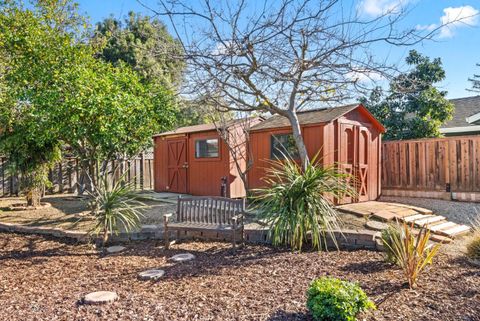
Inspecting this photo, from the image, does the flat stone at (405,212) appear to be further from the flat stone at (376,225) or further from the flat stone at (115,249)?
the flat stone at (115,249)

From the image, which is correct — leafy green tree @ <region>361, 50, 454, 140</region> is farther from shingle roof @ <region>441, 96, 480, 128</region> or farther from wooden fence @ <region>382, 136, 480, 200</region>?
wooden fence @ <region>382, 136, 480, 200</region>

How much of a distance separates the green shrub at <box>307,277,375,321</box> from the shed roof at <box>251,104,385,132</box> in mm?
5413

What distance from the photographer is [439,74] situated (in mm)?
11805

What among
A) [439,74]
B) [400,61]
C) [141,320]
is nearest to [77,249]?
[141,320]

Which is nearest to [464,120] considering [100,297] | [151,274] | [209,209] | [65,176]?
[209,209]

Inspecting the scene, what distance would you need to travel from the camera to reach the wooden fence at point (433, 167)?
8773mm

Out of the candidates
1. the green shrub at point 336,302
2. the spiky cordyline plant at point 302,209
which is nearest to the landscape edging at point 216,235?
the spiky cordyline plant at point 302,209

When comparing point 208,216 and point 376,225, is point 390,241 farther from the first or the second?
point 208,216

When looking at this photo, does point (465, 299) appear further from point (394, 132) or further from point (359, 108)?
point (394, 132)

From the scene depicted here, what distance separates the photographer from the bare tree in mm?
5355

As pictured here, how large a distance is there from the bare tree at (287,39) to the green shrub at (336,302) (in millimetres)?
3740

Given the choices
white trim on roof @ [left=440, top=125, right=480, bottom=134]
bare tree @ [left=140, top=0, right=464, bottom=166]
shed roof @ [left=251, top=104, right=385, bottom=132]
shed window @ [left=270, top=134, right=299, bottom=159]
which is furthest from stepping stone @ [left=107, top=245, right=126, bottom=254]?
white trim on roof @ [left=440, top=125, right=480, bottom=134]

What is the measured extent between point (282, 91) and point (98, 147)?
4.04 m

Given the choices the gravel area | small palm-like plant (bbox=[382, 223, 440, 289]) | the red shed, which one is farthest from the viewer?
the red shed
